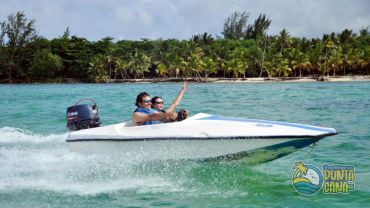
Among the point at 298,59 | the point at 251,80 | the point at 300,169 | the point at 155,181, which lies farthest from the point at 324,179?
the point at 298,59

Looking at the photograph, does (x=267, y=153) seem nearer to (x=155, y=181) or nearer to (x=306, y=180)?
(x=306, y=180)

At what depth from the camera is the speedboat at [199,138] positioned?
23.7 ft

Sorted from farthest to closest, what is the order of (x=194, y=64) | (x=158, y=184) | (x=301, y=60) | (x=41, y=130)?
(x=194, y=64) → (x=301, y=60) → (x=41, y=130) → (x=158, y=184)

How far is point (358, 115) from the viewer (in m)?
17.7

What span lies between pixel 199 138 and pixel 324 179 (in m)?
2.00

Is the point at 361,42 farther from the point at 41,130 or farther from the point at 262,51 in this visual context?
the point at 41,130

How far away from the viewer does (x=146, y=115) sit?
25.9ft

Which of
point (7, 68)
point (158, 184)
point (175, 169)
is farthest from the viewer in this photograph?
point (7, 68)

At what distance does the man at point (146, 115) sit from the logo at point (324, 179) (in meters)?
2.18

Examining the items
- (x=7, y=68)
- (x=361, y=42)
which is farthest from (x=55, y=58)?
(x=361, y=42)

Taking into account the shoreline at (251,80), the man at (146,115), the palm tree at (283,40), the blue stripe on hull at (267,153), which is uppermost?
the palm tree at (283,40)

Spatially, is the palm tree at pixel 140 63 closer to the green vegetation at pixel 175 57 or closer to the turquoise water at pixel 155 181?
the green vegetation at pixel 175 57

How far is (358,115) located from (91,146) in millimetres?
12611

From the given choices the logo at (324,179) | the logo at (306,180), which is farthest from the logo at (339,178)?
the logo at (306,180)
